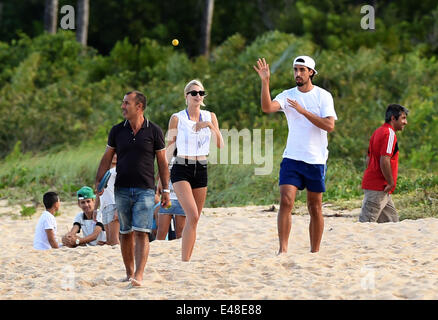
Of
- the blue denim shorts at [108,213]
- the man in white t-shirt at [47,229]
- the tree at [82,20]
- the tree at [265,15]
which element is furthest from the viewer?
the tree at [265,15]

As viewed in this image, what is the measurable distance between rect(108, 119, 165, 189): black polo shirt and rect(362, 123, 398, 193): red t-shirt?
2.88 m

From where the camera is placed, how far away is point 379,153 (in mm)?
8203

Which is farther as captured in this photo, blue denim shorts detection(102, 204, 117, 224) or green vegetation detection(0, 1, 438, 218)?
green vegetation detection(0, 1, 438, 218)

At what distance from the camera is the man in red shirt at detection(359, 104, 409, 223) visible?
8.12 metres

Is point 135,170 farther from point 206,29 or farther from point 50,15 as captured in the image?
point 50,15

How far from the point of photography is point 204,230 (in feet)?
29.8

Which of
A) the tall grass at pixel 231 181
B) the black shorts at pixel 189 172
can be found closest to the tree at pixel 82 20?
the tall grass at pixel 231 181

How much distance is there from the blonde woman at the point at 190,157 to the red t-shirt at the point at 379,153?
6.37 ft

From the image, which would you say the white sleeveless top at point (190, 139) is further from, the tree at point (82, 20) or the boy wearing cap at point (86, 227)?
the tree at point (82, 20)

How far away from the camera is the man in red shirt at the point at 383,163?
26.6ft

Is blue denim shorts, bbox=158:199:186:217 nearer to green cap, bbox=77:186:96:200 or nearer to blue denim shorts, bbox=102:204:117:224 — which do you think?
blue denim shorts, bbox=102:204:117:224

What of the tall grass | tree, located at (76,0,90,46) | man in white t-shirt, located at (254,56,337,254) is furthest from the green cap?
tree, located at (76,0,90,46)
